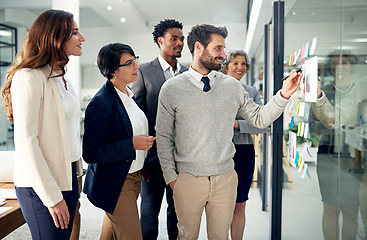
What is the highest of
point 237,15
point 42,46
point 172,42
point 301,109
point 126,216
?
point 237,15

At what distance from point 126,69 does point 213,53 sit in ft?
1.59

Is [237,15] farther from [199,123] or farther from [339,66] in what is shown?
A: [339,66]

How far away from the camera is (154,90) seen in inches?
89.6

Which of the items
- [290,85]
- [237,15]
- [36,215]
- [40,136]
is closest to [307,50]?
[290,85]

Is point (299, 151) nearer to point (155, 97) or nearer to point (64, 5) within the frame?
point (155, 97)

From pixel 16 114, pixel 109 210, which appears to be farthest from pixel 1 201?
pixel 16 114

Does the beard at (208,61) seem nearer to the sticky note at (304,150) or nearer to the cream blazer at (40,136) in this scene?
the sticky note at (304,150)

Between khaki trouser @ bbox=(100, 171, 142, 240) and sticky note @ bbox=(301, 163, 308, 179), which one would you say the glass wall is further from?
khaki trouser @ bbox=(100, 171, 142, 240)

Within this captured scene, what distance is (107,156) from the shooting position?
1675mm

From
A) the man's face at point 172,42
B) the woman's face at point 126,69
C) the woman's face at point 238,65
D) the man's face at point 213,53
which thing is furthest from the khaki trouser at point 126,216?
the woman's face at point 238,65

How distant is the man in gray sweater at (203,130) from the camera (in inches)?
71.3

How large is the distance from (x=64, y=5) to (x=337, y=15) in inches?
141

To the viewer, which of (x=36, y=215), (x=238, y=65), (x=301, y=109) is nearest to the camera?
(x=36, y=215)

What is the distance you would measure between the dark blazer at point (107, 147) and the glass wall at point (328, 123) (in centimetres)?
96
